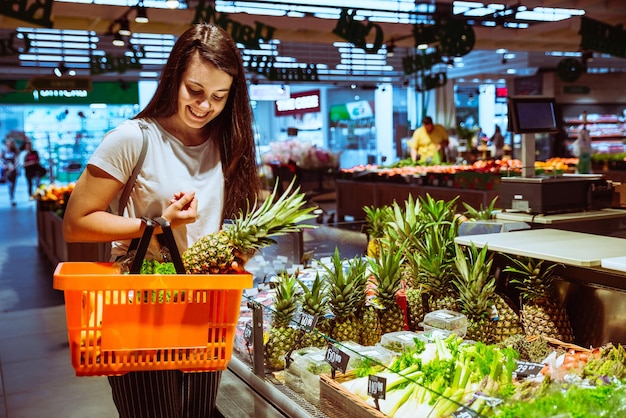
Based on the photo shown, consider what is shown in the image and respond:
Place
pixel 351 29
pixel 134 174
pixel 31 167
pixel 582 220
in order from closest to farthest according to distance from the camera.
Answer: pixel 134 174 → pixel 582 220 → pixel 351 29 → pixel 31 167

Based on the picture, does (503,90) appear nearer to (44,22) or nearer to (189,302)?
(44,22)

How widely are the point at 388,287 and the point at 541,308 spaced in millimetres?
741

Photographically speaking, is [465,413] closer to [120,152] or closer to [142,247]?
[142,247]

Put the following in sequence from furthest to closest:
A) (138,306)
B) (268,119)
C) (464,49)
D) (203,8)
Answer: (268,119), (464,49), (203,8), (138,306)

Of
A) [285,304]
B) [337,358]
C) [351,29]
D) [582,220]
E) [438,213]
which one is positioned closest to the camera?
[337,358]

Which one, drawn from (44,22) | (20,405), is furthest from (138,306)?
(44,22)

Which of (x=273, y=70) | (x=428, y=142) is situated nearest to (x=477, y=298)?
(x=428, y=142)

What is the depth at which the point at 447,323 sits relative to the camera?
2826 mm

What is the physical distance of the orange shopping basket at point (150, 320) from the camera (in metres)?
1.70

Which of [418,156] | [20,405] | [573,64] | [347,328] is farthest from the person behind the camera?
[573,64]

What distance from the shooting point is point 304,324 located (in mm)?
2619

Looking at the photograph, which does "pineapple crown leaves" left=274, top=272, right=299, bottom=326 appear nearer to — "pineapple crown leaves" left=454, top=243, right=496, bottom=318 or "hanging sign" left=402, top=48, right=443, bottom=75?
"pineapple crown leaves" left=454, top=243, right=496, bottom=318

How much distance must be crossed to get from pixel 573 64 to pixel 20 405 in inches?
A: 581

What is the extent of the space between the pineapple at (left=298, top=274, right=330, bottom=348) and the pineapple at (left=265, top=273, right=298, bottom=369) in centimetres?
5
